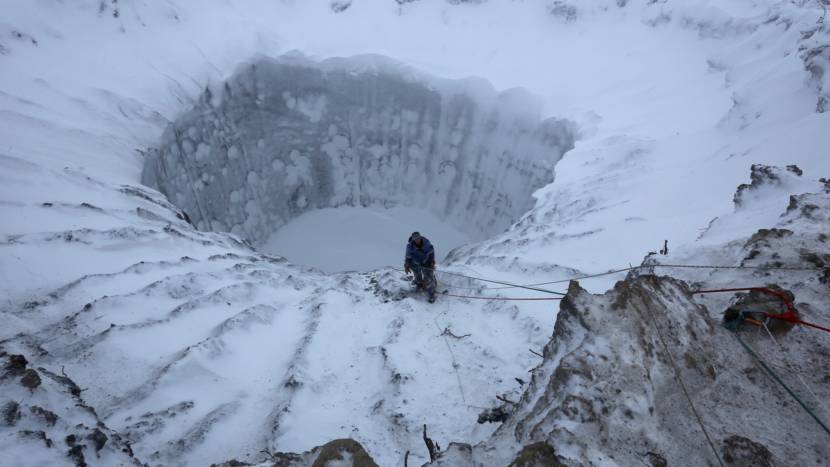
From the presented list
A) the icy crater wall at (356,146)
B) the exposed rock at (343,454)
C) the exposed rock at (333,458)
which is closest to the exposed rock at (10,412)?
the exposed rock at (333,458)

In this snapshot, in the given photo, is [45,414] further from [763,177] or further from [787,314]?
[763,177]

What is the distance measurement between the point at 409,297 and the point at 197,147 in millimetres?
6833

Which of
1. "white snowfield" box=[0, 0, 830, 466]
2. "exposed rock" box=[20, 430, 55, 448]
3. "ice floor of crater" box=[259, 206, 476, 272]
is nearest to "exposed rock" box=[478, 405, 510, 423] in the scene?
"white snowfield" box=[0, 0, 830, 466]

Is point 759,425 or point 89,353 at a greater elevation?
point 759,425

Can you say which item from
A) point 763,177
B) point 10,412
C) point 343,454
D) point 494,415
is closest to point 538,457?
point 343,454

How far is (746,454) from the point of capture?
8.55ft

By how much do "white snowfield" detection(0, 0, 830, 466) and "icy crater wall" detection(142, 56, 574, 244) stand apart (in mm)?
121

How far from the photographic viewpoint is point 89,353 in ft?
13.5

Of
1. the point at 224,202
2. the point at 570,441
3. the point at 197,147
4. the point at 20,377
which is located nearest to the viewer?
the point at 570,441

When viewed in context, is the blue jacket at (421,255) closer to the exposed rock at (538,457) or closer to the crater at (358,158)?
the exposed rock at (538,457)

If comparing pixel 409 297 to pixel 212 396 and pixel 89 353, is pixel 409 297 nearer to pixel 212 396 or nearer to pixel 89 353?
pixel 212 396

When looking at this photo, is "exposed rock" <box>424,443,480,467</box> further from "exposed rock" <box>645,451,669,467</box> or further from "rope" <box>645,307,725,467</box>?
"rope" <box>645,307,725,467</box>

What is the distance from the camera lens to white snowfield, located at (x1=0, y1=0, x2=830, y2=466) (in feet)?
12.8

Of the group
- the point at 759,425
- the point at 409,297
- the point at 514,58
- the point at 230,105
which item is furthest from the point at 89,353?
the point at 514,58
